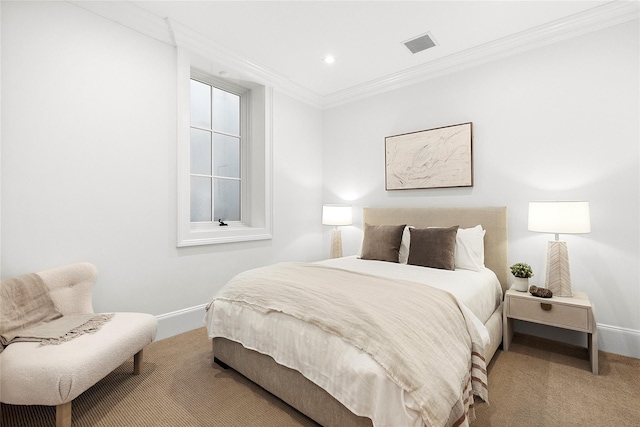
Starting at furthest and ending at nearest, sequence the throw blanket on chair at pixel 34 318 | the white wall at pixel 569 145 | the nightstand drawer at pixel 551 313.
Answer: the white wall at pixel 569 145 < the nightstand drawer at pixel 551 313 < the throw blanket on chair at pixel 34 318

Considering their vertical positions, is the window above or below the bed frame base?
above

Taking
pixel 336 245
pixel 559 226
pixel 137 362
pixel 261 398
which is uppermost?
pixel 559 226

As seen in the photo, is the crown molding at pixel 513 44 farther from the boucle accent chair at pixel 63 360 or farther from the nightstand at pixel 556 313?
the boucle accent chair at pixel 63 360

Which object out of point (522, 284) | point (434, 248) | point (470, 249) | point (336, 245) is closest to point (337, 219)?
point (336, 245)

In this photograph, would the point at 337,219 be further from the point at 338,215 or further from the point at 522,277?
the point at 522,277

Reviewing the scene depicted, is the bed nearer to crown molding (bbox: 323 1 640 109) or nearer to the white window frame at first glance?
the white window frame

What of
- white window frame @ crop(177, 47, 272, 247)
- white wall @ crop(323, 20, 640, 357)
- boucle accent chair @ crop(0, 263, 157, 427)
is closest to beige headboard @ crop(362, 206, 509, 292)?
white wall @ crop(323, 20, 640, 357)

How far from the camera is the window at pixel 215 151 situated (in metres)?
3.25

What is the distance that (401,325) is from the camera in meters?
1.39

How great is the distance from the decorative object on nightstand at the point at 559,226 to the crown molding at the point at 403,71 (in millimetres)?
1543

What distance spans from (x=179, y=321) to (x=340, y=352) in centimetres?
203

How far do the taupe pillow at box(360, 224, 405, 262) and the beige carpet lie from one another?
1.17 m

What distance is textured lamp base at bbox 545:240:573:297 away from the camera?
2.30 metres

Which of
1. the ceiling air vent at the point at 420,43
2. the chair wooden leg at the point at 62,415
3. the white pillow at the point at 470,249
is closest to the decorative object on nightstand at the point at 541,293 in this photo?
the white pillow at the point at 470,249
